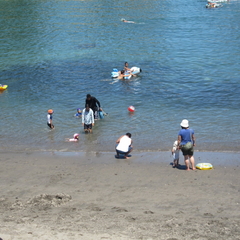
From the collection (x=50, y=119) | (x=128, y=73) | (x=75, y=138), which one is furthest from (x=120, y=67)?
(x=75, y=138)

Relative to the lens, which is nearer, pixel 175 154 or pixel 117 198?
pixel 117 198

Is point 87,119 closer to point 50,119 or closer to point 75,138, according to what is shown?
point 75,138

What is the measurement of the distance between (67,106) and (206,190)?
38.2ft


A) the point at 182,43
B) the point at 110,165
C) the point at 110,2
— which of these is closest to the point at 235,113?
the point at 110,165

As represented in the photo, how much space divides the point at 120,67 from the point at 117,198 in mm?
19228

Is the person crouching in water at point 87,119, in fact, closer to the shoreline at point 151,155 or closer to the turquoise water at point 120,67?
the turquoise water at point 120,67

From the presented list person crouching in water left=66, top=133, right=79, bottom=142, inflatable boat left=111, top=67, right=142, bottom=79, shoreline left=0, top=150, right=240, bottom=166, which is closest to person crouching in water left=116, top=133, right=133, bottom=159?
shoreline left=0, top=150, right=240, bottom=166

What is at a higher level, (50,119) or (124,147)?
(124,147)

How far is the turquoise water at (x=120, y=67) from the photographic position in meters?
15.6

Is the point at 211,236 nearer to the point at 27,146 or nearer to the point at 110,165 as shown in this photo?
the point at 110,165

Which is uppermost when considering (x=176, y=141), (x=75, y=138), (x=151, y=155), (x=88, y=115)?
(x=176, y=141)

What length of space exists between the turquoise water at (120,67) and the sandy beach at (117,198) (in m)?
1.89

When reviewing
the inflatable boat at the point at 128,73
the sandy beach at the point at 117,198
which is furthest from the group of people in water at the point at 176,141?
the inflatable boat at the point at 128,73

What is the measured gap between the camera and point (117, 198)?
915 centimetres
